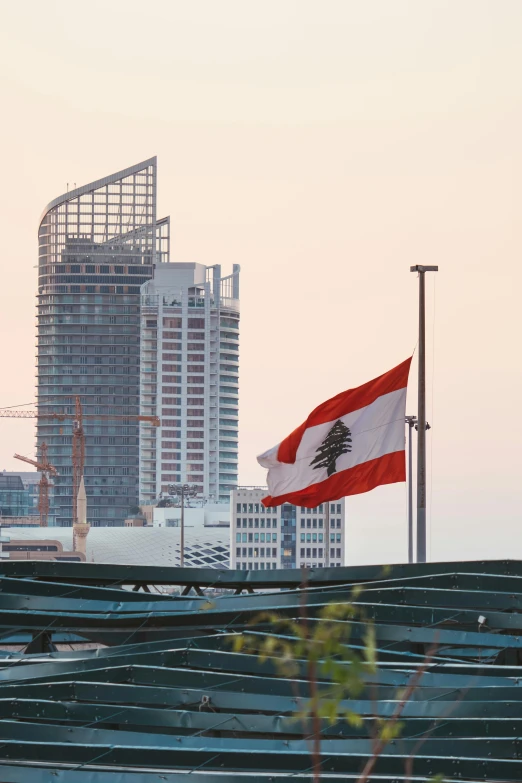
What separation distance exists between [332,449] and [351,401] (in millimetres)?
1195

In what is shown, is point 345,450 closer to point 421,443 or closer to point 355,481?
point 355,481

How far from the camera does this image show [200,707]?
17.1 m

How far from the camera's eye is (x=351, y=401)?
26953 mm

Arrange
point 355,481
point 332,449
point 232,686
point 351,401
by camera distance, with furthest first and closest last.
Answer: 1. point 351,401
2. point 355,481
3. point 332,449
4. point 232,686

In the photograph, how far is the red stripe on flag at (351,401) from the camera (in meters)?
26.6

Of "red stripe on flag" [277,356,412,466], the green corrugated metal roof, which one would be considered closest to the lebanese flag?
"red stripe on flag" [277,356,412,466]

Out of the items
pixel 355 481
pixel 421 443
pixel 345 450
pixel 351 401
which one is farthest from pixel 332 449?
pixel 421 443

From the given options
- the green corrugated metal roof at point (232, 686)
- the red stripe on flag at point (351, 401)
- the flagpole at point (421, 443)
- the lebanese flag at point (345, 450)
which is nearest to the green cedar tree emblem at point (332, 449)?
the lebanese flag at point (345, 450)

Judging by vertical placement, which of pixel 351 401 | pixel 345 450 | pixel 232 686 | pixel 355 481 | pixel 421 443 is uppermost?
pixel 351 401

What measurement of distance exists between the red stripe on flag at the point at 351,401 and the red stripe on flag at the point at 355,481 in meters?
0.79

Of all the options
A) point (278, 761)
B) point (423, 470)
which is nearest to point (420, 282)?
point (423, 470)

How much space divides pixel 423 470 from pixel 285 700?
36.2 feet

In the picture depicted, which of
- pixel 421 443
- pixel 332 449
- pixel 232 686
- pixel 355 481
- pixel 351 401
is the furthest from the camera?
pixel 421 443

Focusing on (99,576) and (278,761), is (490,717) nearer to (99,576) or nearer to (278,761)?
(278,761)
